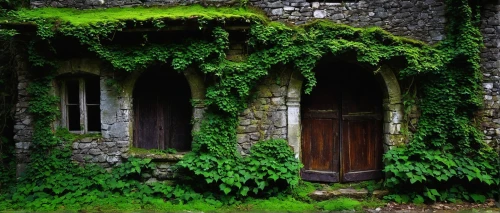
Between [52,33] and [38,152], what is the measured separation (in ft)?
7.28

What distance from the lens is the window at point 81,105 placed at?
19.6ft

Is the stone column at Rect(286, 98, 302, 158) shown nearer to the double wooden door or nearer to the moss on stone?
the double wooden door

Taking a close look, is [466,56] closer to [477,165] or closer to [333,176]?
[477,165]

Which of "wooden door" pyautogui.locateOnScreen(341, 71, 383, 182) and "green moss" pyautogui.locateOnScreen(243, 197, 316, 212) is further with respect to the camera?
"wooden door" pyautogui.locateOnScreen(341, 71, 383, 182)

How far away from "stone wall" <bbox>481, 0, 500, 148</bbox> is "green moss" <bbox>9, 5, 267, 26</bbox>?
411cm

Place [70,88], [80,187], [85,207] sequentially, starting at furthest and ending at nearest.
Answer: [70,88]
[80,187]
[85,207]

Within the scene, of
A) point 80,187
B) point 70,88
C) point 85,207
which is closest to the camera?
point 85,207

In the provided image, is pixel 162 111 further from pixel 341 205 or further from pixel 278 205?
pixel 341 205

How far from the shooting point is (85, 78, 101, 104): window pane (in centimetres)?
604

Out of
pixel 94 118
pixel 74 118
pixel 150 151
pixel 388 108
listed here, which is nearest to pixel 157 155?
pixel 150 151

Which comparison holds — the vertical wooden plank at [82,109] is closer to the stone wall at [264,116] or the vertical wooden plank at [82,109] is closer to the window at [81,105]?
the window at [81,105]

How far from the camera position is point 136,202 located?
17.3 ft

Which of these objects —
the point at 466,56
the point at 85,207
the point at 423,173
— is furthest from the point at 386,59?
the point at 85,207

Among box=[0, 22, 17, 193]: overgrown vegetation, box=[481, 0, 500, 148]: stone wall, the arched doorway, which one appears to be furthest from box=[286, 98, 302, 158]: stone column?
box=[0, 22, 17, 193]: overgrown vegetation
